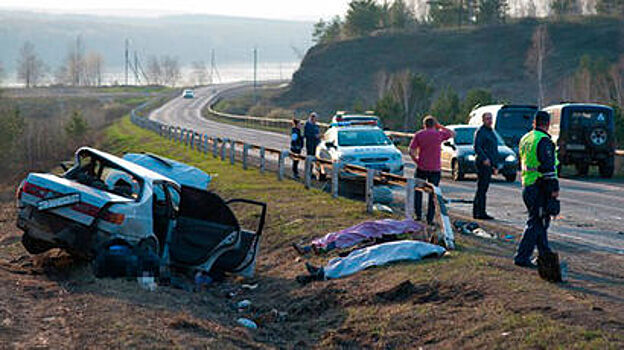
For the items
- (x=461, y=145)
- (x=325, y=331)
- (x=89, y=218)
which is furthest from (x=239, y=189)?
(x=325, y=331)

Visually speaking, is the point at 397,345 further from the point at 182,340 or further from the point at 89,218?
the point at 89,218

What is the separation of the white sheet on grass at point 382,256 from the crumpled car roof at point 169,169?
6.85 m

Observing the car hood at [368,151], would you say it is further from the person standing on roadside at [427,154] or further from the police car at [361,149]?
the person standing on roadside at [427,154]

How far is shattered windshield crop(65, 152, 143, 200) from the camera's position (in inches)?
459

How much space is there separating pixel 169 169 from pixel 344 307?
9451 mm

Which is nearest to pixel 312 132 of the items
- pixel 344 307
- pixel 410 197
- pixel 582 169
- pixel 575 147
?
pixel 575 147

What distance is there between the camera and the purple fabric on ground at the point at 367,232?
12.1 metres

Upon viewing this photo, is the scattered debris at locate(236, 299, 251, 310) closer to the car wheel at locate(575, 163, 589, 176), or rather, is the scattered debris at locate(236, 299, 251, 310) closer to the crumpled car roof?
the crumpled car roof

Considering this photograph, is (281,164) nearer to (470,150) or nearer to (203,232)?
(470,150)

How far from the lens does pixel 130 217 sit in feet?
34.7

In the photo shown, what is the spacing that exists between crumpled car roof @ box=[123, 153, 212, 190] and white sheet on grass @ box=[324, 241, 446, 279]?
6848mm

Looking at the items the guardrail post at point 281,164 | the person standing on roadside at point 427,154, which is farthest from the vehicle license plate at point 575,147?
the person standing on roadside at point 427,154

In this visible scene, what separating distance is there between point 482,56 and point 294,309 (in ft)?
299

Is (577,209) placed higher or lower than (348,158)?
lower
